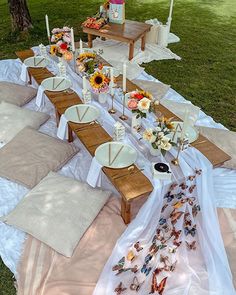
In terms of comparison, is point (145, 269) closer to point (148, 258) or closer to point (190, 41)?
point (148, 258)

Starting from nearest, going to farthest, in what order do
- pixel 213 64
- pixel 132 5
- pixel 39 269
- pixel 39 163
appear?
pixel 39 269
pixel 39 163
pixel 213 64
pixel 132 5

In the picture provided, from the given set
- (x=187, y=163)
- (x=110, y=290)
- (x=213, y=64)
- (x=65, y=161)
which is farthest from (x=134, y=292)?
(x=213, y=64)

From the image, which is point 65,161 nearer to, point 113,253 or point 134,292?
point 113,253

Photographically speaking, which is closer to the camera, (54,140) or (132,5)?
(54,140)

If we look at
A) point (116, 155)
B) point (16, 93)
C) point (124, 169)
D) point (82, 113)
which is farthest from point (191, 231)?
point (16, 93)

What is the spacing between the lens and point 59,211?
3.16m

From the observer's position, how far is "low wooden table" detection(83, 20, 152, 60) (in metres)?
6.47

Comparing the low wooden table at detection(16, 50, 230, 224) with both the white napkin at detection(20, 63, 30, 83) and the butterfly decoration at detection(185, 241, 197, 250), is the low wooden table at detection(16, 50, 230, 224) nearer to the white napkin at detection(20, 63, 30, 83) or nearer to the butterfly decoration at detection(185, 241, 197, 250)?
the butterfly decoration at detection(185, 241, 197, 250)

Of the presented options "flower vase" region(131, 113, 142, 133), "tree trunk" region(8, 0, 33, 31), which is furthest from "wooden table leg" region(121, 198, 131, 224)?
"tree trunk" region(8, 0, 33, 31)

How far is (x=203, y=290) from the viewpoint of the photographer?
2750mm

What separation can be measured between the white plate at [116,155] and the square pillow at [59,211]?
1.34 ft

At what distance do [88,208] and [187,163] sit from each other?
3.75 ft

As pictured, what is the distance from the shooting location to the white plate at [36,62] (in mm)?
5273

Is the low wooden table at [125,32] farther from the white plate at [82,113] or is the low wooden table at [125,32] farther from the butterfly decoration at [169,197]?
the butterfly decoration at [169,197]
